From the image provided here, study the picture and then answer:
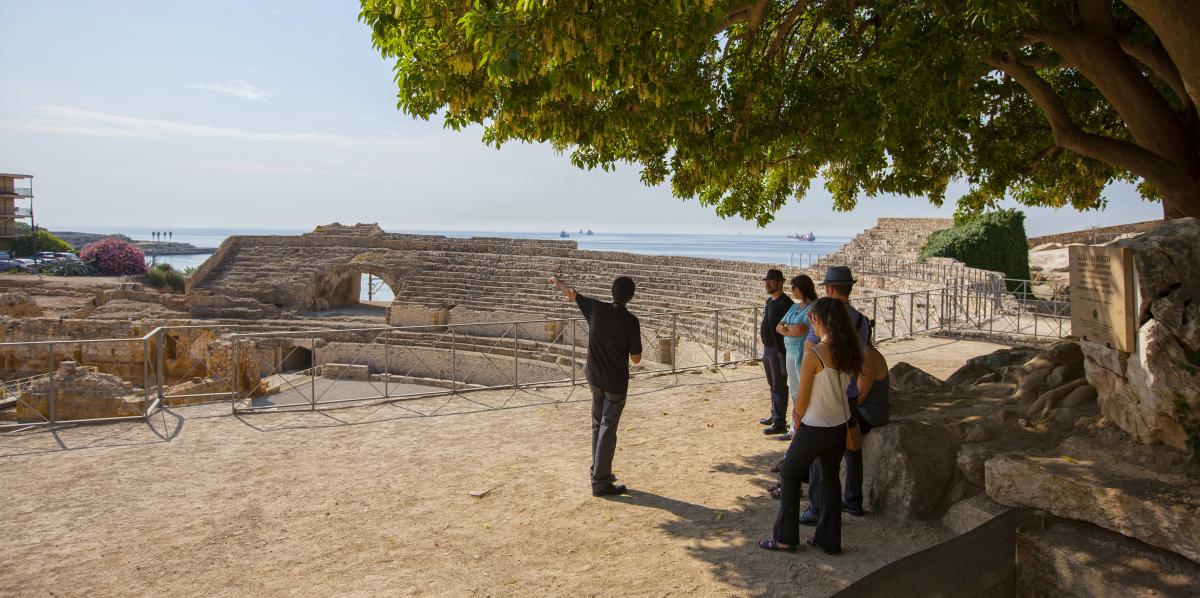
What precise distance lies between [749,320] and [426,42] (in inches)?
565

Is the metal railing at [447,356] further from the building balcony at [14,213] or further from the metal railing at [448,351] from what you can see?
the building balcony at [14,213]

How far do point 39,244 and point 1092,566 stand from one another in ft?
195

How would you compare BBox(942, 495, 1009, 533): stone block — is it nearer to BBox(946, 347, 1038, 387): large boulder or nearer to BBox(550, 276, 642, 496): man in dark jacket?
BBox(550, 276, 642, 496): man in dark jacket

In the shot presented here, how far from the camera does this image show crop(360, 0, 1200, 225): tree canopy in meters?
5.72

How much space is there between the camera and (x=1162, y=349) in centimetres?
435

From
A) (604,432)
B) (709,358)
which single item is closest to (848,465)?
(604,432)

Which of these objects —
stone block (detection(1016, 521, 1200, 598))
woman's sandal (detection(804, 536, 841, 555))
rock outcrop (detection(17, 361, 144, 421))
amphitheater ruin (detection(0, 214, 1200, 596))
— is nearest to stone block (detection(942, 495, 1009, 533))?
amphitheater ruin (detection(0, 214, 1200, 596))

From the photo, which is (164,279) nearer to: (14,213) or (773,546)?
(14,213)

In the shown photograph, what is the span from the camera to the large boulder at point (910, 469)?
5312 mm

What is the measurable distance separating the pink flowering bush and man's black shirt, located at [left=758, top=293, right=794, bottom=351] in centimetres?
4303

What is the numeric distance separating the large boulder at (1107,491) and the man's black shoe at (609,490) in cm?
272

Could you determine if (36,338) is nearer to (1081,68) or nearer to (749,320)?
(749,320)

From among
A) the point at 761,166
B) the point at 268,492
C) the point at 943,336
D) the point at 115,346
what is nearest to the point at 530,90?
the point at 761,166

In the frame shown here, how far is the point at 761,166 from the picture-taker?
895cm
